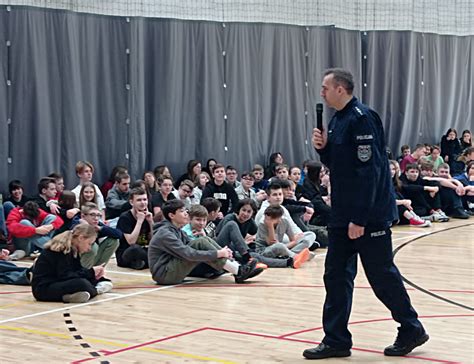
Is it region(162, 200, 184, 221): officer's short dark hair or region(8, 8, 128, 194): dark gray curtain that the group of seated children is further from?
region(8, 8, 128, 194): dark gray curtain

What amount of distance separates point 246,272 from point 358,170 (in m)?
4.18

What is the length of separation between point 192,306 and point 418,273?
11.7 feet

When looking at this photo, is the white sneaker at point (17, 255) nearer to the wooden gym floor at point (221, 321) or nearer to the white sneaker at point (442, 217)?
the wooden gym floor at point (221, 321)

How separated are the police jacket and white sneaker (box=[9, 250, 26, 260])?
7161 millimetres

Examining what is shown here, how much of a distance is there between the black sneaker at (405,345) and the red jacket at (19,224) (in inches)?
283

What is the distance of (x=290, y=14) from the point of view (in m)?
20.3

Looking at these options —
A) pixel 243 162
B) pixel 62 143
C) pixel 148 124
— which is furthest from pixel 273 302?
pixel 243 162

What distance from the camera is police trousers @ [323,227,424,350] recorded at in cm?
643

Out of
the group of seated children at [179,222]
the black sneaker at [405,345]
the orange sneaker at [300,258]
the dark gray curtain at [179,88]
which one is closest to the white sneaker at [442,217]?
the group of seated children at [179,222]

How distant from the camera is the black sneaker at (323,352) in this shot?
6.53 metres

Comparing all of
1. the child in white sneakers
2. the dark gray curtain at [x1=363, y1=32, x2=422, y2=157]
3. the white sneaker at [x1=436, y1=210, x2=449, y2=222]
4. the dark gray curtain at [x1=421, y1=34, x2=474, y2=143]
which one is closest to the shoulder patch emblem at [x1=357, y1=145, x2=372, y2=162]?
the child in white sneakers

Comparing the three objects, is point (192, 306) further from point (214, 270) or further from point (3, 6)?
point (3, 6)

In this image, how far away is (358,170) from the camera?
6.33m

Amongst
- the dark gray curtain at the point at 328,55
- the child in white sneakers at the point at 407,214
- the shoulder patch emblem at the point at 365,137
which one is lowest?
the child in white sneakers at the point at 407,214
